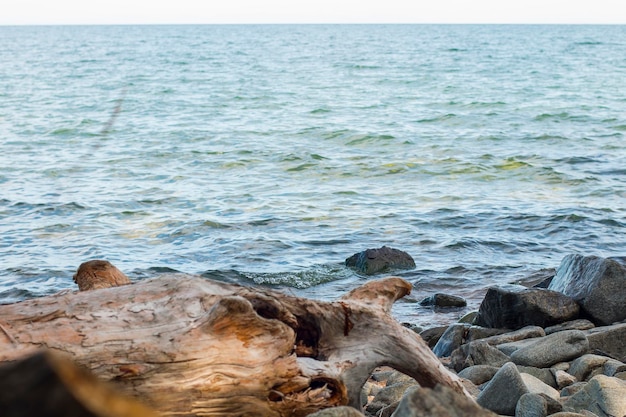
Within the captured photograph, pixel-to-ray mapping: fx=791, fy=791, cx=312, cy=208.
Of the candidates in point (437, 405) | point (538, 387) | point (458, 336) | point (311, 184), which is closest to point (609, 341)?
point (458, 336)

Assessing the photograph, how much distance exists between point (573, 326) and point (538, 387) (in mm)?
2080

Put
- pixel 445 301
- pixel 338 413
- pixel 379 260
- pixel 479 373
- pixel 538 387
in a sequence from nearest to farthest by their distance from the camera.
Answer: pixel 338 413, pixel 538 387, pixel 479 373, pixel 445 301, pixel 379 260

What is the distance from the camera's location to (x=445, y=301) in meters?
8.65

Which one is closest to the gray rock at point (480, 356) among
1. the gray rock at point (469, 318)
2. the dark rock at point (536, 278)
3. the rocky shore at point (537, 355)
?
the rocky shore at point (537, 355)

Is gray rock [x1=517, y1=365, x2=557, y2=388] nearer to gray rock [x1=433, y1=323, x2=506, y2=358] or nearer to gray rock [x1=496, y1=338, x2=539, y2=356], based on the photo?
gray rock [x1=496, y1=338, x2=539, y2=356]

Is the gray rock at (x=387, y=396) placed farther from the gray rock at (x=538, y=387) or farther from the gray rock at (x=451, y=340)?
the gray rock at (x=451, y=340)

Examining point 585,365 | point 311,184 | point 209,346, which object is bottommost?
point 311,184

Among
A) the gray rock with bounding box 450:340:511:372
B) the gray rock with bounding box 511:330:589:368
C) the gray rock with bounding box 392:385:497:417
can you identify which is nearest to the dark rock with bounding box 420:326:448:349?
the gray rock with bounding box 450:340:511:372

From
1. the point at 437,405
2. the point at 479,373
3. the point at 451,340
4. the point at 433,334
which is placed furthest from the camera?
the point at 433,334

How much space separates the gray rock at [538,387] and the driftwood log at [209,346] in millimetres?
1160

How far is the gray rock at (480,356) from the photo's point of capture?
6031 mm

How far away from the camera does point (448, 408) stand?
2.21m

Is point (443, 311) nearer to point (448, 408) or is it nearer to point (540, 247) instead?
point (540, 247)

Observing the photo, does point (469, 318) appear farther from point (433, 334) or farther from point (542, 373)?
point (542, 373)
